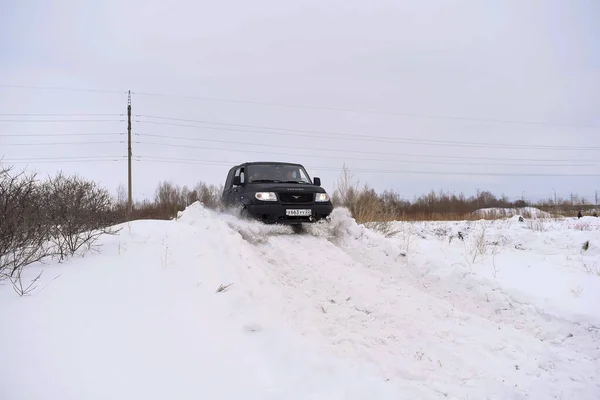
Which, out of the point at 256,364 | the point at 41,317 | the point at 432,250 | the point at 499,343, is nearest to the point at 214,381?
the point at 256,364

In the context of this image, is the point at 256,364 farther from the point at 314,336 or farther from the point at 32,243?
the point at 32,243

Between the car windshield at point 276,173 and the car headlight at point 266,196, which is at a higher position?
the car windshield at point 276,173

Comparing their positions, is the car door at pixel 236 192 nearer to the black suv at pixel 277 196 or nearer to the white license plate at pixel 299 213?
the black suv at pixel 277 196

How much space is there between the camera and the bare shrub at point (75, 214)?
6.30 metres

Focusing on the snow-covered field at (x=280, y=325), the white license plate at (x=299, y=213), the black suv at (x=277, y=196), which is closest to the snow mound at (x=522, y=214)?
the black suv at (x=277, y=196)

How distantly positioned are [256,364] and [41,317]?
2.29m

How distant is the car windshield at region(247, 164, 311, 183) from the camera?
9.87 metres

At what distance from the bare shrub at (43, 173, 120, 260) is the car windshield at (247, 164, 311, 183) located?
342cm

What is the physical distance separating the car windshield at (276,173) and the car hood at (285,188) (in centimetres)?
54

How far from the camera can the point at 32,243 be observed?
19.1 ft

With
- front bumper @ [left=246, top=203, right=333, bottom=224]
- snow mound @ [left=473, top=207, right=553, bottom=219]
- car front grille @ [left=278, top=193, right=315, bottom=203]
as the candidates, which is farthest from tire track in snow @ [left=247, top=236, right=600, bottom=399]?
snow mound @ [left=473, top=207, right=553, bottom=219]

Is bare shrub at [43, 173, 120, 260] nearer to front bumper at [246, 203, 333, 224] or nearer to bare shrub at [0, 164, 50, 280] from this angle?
bare shrub at [0, 164, 50, 280]

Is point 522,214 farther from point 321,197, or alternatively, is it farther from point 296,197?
point 296,197

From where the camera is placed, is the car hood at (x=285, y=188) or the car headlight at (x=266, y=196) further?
the car hood at (x=285, y=188)
